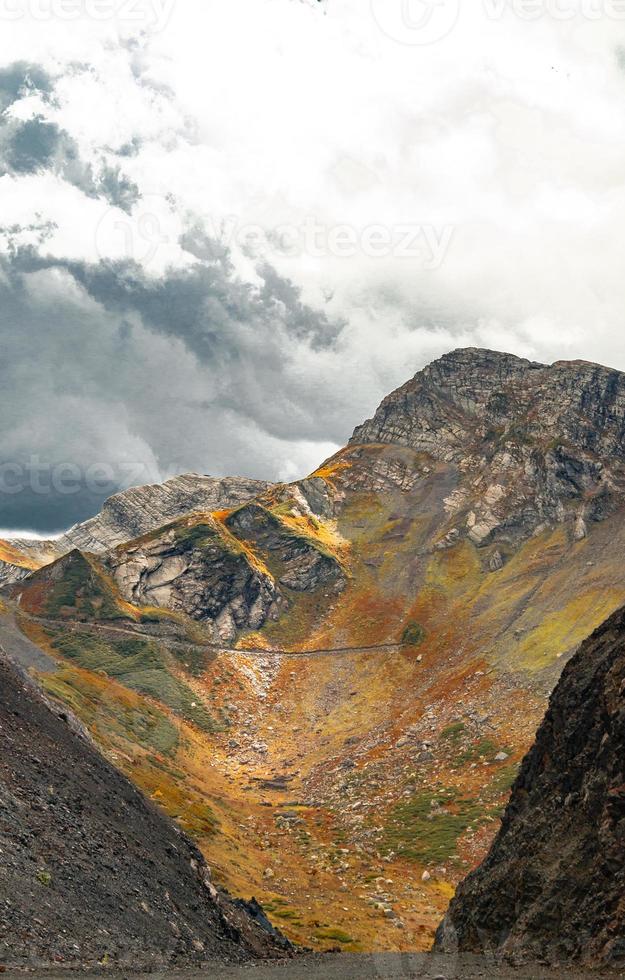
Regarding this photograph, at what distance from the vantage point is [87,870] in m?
24.8

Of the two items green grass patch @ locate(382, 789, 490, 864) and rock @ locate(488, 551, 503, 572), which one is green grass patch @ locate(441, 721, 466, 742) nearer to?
green grass patch @ locate(382, 789, 490, 864)

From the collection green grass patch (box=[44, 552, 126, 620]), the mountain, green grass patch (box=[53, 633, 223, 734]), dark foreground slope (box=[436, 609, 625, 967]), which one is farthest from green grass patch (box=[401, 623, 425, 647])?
dark foreground slope (box=[436, 609, 625, 967])

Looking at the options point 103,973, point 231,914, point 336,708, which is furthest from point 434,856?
point 336,708

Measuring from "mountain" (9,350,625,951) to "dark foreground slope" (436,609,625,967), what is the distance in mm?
11177

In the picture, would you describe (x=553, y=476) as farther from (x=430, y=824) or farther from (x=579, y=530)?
(x=430, y=824)

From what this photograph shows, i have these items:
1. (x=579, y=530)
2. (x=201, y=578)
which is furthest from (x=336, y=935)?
(x=579, y=530)

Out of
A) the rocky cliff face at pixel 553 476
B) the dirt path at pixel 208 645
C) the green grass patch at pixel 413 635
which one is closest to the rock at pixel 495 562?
the rocky cliff face at pixel 553 476

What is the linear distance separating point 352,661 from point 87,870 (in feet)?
358

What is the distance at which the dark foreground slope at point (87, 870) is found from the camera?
20.3 m

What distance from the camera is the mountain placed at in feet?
186

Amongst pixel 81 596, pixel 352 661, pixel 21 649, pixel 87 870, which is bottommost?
pixel 21 649

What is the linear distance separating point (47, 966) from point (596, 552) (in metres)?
139

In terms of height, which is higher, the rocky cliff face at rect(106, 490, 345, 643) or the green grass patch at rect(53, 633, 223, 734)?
the rocky cliff face at rect(106, 490, 345, 643)

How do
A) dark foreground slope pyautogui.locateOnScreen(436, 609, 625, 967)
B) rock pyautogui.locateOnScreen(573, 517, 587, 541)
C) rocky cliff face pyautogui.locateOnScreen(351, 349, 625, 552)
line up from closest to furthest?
dark foreground slope pyautogui.locateOnScreen(436, 609, 625, 967), rock pyautogui.locateOnScreen(573, 517, 587, 541), rocky cliff face pyautogui.locateOnScreen(351, 349, 625, 552)
